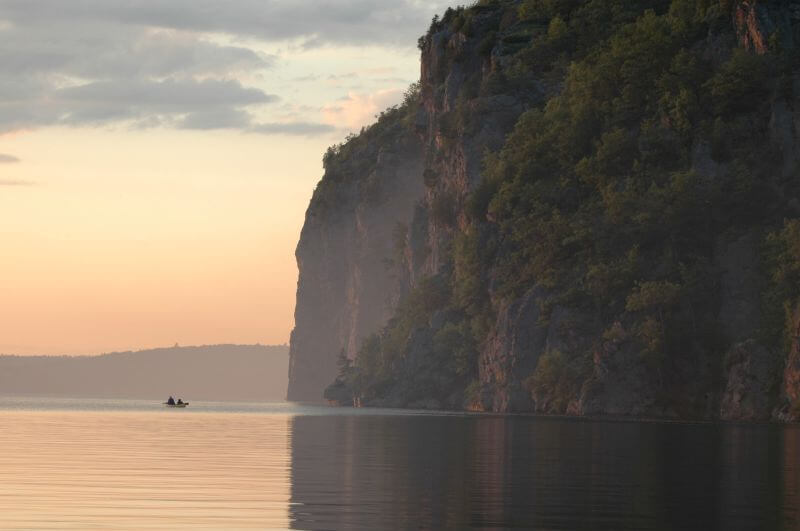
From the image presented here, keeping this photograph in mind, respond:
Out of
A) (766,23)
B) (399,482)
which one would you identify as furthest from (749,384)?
(399,482)

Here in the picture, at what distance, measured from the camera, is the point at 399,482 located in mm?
43062

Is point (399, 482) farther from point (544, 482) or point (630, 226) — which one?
point (630, 226)

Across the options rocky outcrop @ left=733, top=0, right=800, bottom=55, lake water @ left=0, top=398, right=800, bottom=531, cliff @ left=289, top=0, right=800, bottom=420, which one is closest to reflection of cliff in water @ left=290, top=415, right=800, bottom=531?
lake water @ left=0, top=398, right=800, bottom=531

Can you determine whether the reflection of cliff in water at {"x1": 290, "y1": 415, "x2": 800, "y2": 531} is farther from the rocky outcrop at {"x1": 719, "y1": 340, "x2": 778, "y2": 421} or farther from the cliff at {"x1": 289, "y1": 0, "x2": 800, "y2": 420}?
the cliff at {"x1": 289, "y1": 0, "x2": 800, "y2": 420}

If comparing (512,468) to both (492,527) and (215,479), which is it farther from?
(492,527)

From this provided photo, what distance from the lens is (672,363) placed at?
130375 mm

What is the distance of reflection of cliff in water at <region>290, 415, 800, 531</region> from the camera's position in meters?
33.2

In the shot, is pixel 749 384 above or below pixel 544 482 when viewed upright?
above

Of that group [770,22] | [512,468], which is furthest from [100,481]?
[770,22]

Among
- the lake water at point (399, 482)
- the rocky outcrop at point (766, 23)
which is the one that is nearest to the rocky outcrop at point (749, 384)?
the rocky outcrop at point (766, 23)

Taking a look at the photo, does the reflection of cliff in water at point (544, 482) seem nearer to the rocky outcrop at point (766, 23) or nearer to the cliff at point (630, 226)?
the cliff at point (630, 226)

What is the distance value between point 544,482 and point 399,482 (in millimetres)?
3968

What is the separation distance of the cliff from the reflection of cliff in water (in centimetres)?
5237

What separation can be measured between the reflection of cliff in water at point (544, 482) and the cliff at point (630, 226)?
172 feet
